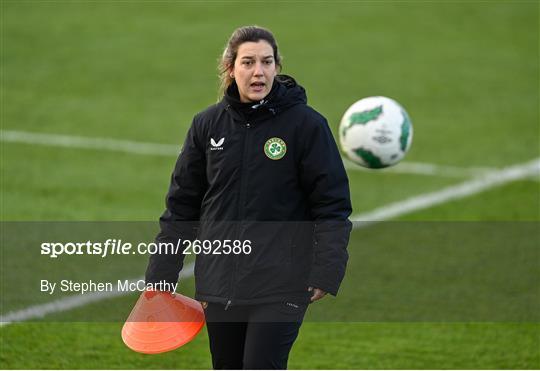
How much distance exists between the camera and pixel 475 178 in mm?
14906

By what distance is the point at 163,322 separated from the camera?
6566 millimetres

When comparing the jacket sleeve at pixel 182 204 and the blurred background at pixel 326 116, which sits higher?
the jacket sleeve at pixel 182 204

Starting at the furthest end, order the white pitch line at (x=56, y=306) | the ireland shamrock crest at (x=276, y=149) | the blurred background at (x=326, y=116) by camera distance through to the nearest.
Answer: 1. the white pitch line at (x=56, y=306)
2. the blurred background at (x=326, y=116)
3. the ireland shamrock crest at (x=276, y=149)

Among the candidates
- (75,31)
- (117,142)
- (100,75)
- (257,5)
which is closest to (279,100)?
(117,142)

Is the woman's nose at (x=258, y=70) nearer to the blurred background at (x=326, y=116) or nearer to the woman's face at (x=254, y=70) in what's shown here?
the woman's face at (x=254, y=70)

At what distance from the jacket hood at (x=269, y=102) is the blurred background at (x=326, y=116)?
9.21ft

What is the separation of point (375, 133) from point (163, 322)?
12.3 ft

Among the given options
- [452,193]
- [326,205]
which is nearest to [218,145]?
[326,205]

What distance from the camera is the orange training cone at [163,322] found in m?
6.54

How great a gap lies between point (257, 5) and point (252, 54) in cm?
1879

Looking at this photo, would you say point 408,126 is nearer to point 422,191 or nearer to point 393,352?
point 393,352

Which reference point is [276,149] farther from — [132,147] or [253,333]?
[132,147]

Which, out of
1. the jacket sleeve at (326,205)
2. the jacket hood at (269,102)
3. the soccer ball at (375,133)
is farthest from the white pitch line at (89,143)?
the jacket sleeve at (326,205)

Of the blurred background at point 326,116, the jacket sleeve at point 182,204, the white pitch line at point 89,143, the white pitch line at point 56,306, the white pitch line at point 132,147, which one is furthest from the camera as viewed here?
the white pitch line at point 89,143
